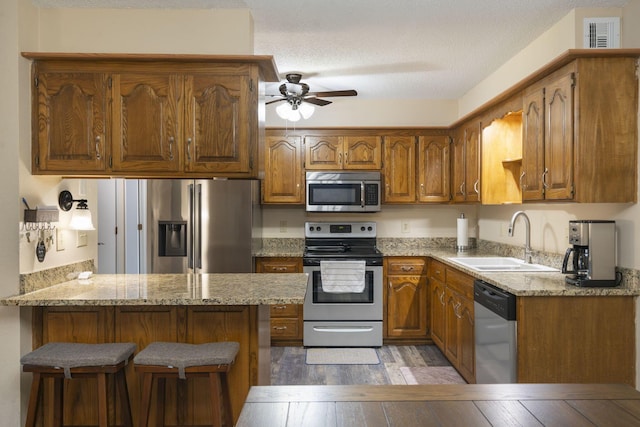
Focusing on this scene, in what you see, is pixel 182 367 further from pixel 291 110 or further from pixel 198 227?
pixel 291 110

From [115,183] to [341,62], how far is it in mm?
2049

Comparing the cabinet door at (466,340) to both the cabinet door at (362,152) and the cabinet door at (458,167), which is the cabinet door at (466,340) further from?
the cabinet door at (362,152)

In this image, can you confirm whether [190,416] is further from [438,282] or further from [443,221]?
[443,221]

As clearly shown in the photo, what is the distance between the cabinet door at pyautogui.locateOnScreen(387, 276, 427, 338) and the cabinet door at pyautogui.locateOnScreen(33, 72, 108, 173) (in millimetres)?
2904

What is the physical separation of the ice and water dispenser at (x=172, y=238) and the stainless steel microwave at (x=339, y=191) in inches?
57.5

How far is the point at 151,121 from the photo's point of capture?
2598 mm

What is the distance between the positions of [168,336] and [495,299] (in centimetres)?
182

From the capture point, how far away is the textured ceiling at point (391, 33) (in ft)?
8.82

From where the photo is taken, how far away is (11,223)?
239 cm

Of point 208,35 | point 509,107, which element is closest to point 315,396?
point 208,35

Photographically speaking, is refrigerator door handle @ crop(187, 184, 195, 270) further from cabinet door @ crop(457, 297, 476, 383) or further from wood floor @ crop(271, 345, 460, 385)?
cabinet door @ crop(457, 297, 476, 383)

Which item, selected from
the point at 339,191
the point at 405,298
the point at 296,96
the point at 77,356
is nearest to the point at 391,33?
the point at 296,96

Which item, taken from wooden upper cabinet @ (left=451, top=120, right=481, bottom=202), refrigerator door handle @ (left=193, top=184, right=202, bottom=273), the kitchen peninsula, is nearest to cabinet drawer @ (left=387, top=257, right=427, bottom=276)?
wooden upper cabinet @ (left=451, top=120, right=481, bottom=202)

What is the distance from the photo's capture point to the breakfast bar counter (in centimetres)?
118
